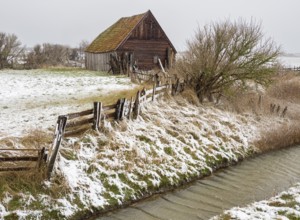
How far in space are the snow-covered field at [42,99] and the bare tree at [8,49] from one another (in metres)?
20.2

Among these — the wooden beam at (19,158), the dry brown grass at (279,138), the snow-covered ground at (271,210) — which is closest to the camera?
the snow-covered ground at (271,210)

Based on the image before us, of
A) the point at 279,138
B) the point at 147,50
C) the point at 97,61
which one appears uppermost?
the point at 147,50

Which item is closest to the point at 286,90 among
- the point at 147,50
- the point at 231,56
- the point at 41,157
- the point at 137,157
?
the point at 231,56

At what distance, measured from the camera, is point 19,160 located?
363 inches

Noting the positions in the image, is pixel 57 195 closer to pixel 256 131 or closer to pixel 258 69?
pixel 256 131

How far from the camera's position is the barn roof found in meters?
32.4

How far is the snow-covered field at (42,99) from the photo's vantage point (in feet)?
43.3

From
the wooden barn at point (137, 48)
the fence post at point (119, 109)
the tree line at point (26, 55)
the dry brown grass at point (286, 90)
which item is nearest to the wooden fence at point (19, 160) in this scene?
the fence post at point (119, 109)

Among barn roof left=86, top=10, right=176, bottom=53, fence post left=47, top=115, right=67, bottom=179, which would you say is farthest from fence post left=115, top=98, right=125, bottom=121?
barn roof left=86, top=10, right=176, bottom=53

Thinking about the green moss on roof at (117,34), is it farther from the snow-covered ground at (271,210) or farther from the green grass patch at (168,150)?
the snow-covered ground at (271,210)

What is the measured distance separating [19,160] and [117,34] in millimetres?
27464

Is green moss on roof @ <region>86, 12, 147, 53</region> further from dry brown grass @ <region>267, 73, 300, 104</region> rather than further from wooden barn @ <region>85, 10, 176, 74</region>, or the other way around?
dry brown grass @ <region>267, 73, 300, 104</region>

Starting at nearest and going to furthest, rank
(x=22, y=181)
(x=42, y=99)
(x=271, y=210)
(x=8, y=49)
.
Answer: (x=271, y=210), (x=22, y=181), (x=42, y=99), (x=8, y=49)

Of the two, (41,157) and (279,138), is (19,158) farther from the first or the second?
(279,138)
